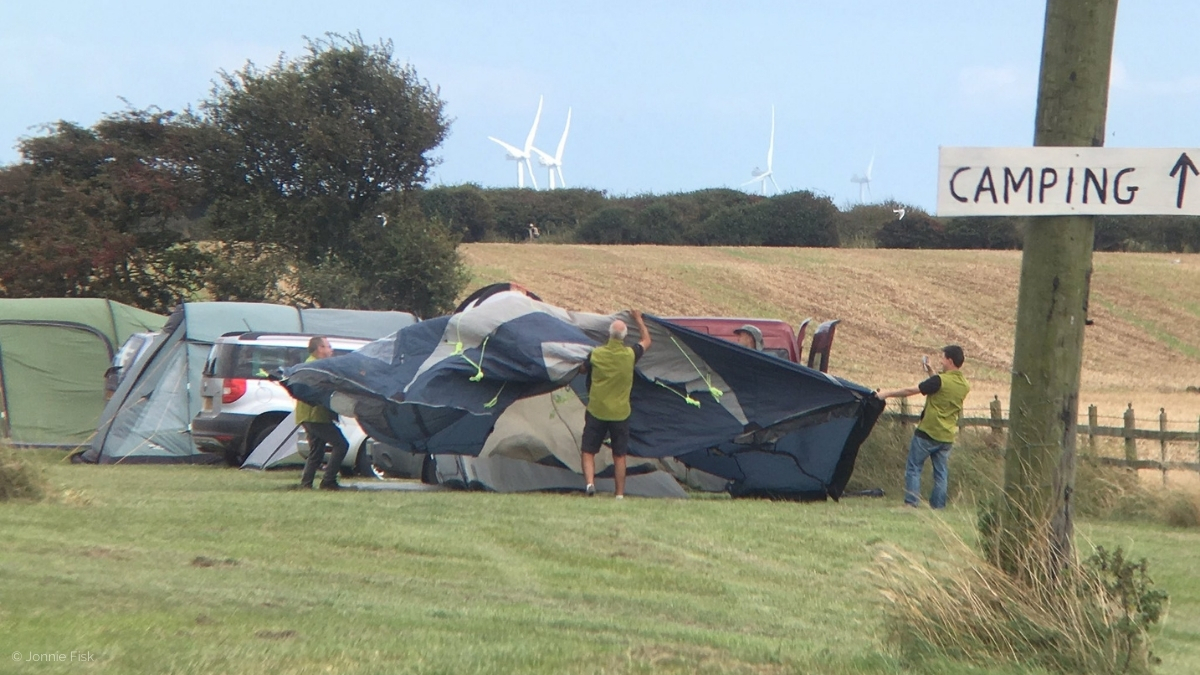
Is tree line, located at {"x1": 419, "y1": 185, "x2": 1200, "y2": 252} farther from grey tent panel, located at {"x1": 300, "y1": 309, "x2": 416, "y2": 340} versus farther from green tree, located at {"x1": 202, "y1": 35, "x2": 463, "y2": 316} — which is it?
grey tent panel, located at {"x1": 300, "y1": 309, "x2": 416, "y2": 340}

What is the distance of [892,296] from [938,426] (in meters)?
40.8

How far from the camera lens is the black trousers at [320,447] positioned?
13.7m

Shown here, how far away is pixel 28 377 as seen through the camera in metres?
21.5

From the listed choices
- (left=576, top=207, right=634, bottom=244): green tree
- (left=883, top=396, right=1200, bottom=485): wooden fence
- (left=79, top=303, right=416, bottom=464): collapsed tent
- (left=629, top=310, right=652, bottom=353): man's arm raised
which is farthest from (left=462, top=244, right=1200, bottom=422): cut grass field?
(left=629, top=310, right=652, bottom=353): man's arm raised

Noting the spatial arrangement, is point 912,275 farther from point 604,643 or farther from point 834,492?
point 604,643

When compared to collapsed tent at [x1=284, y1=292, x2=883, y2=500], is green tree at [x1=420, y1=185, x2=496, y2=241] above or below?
above

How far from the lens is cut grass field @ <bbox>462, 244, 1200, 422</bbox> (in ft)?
144

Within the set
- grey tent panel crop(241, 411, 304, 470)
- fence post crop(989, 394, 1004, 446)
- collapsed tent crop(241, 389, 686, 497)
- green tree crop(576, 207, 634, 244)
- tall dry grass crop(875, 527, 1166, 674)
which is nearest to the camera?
tall dry grass crop(875, 527, 1166, 674)

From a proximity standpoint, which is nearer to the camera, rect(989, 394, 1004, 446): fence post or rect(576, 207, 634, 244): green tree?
rect(989, 394, 1004, 446): fence post

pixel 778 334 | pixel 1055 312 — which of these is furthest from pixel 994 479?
pixel 1055 312

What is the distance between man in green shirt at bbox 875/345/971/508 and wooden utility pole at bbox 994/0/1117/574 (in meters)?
7.71

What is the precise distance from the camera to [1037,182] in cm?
562

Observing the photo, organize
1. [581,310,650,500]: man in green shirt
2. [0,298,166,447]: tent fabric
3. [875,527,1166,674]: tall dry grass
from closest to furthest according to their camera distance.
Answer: [875,527,1166,674]: tall dry grass, [581,310,650,500]: man in green shirt, [0,298,166,447]: tent fabric

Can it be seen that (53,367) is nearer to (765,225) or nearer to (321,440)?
(321,440)
